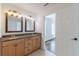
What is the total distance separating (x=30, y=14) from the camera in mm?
3820

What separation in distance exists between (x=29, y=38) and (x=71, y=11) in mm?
1613

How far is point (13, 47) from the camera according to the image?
2.33 m

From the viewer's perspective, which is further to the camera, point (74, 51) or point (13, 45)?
point (13, 45)

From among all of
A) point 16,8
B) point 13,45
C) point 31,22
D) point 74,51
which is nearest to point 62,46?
point 74,51

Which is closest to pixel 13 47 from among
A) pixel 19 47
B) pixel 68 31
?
pixel 19 47

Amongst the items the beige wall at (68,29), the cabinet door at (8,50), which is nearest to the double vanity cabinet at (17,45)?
the cabinet door at (8,50)

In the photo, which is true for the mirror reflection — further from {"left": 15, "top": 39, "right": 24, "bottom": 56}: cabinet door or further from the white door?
the white door

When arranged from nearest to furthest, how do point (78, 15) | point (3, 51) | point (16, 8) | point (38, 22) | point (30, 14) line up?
point (78, 15) < point (3, 51) < point (16, 8) < point (30, 14) < point (38, 22)

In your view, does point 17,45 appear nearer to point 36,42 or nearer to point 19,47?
point 19,47

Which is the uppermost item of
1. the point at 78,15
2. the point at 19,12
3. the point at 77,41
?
the point at 19,12

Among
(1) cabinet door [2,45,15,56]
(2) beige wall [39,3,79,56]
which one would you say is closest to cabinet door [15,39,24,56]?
(1) cabinet door [2,45,15,56]

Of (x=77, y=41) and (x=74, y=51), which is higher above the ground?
(x=77, y=41)

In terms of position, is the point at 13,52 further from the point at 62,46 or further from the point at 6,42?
the point at 62,46

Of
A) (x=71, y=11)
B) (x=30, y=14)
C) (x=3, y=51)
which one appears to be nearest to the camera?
(x=71, y=11)
